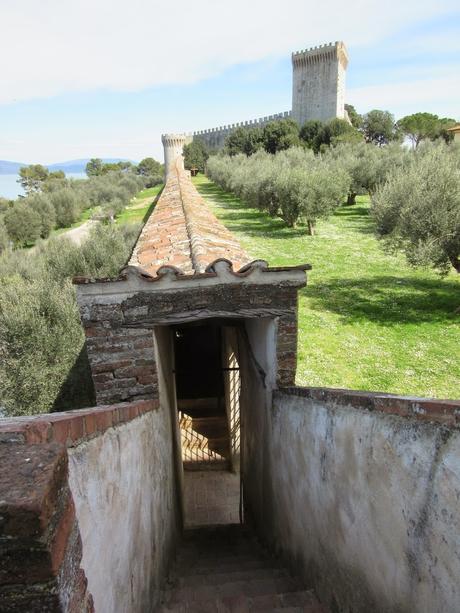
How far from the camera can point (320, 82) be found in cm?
5241

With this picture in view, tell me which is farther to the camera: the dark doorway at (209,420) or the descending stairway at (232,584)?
the dark doorway at (209,420)

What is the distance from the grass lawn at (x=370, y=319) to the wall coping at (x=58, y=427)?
22.0 feet

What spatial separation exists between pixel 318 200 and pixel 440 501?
65.3 feet

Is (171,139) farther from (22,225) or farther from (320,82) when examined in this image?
(22,225)

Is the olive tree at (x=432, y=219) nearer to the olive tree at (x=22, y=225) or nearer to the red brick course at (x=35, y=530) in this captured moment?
the red brick course at (x=35, y=530)

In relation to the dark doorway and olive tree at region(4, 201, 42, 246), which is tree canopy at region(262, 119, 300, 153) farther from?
the dark doorway

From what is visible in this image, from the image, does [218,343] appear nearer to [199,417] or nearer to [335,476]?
[199,417]

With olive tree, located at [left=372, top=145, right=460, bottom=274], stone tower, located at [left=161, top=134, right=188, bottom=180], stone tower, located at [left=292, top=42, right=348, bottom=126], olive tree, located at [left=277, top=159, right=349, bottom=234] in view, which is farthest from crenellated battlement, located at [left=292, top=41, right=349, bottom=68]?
olive tree, located at [left=372, top=145, right=460, bottom=274]

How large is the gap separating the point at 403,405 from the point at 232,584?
298 cm

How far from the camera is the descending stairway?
133 inches

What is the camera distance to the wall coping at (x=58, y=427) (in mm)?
1496

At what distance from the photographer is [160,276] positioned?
3.50m

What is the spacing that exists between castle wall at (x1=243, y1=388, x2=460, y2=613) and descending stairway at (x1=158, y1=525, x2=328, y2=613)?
0.69ft


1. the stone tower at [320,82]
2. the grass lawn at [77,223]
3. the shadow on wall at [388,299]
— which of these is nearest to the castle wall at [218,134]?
the stone tower at [320,82]
